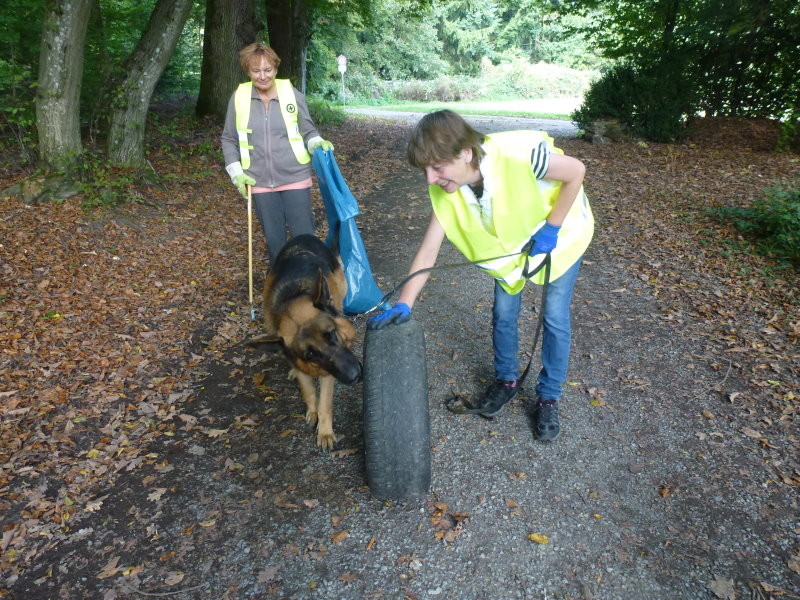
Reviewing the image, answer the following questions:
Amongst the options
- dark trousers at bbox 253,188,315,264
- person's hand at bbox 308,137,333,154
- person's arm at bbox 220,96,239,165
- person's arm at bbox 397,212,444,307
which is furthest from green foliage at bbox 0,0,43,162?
person's arm at bbox 397,212,444,307

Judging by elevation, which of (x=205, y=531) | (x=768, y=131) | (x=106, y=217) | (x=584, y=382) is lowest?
(x=205, y=531)

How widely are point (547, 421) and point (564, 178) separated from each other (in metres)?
1.76

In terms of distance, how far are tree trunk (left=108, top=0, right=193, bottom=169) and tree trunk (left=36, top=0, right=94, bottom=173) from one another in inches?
37.5

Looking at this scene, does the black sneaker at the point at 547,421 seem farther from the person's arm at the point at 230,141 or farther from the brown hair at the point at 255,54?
the brown hair at the point at 255,54

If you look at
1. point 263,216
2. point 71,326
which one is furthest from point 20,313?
point 263,216

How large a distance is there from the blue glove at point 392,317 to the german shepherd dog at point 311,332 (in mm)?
369

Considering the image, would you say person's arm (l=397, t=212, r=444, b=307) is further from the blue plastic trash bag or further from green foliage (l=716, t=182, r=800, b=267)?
green foliage (l=716, t=182, r=800, b=267)

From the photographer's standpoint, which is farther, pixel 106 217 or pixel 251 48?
pixel 106 217

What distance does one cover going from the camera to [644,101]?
43.9 feet

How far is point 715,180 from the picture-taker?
10.0m

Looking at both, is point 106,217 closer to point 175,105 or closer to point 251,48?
point 251,48

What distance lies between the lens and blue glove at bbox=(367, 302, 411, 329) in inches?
121

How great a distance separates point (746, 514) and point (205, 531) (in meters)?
3.26

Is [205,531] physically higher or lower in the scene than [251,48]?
lower
